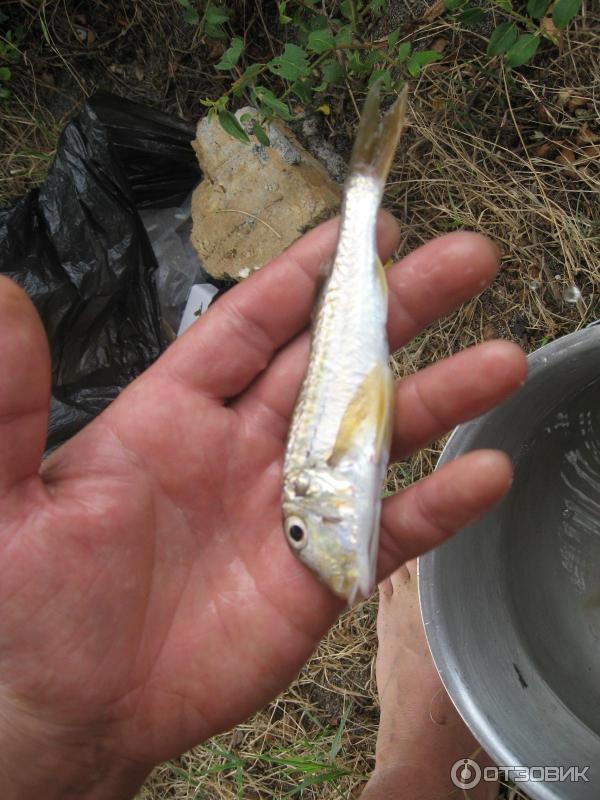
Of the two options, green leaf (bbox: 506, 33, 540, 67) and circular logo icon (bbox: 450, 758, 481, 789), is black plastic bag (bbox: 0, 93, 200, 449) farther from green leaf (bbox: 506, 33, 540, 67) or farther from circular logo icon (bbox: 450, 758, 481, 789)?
circular logo icon (bbox: 450, 758, 481, 789)

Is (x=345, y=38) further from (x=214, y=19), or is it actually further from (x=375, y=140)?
(x=375, y=140)

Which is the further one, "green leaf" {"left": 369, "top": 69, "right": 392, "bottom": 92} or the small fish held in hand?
"green leaf" {"left": 369, "top": 69, "right": 392, "bottom": 92}

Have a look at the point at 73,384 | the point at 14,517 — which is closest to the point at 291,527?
the point at 14,517

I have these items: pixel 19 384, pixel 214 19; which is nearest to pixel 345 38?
pixel 214 19

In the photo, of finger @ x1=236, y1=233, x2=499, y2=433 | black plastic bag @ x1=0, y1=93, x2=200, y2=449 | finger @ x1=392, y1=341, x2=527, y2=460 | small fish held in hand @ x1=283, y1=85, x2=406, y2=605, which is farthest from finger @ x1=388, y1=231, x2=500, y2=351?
black plastic bag @ x1=0, y1=93, x2=200, y2=449

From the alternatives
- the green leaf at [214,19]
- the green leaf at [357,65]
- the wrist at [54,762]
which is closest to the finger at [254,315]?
the green leaf at [357,65]

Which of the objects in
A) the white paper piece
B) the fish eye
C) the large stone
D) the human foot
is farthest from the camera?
the white paper piece

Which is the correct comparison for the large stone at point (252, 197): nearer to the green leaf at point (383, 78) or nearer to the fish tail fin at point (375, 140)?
the green leaf at point (383, 78)
